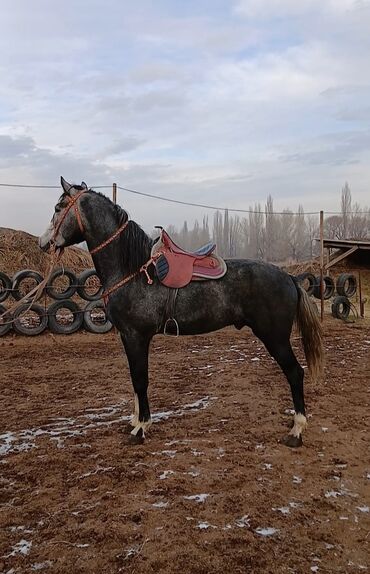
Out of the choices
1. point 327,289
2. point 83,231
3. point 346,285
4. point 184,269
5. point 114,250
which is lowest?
point 327,289

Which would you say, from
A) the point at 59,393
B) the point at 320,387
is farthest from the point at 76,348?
the point at 320,387

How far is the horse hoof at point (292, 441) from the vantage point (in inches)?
148

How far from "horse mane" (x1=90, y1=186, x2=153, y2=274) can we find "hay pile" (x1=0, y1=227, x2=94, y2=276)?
42.1ft

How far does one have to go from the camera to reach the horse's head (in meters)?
3.85

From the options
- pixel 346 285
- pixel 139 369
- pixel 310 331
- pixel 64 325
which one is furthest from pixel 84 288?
pixel 346 285

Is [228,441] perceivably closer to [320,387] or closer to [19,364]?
[320,387]

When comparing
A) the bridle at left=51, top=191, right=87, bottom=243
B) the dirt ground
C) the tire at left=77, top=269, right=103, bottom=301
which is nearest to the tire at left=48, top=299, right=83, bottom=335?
the tire at left=77, top=269, right=103, bottom=301

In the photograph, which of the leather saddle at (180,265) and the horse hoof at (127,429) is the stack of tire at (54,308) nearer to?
the horse hoof at (127,429)

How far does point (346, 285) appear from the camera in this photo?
512 inches

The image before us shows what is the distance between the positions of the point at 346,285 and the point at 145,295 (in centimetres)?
1039

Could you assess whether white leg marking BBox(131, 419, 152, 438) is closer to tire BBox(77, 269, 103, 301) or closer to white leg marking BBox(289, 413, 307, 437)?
white leg marking BBox(289, 413, 307, 437)

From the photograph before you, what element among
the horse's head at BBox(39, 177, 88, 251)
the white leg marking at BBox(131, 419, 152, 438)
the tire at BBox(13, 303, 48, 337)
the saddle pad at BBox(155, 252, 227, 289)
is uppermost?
the horse's head at BBox(39, 177, 88, 251)

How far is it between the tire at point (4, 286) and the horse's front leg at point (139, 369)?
246 inches

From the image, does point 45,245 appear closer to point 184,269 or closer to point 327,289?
point 184,269
